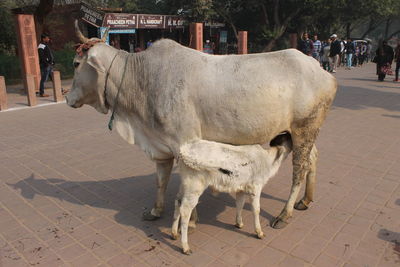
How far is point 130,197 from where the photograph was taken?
4.44 metres

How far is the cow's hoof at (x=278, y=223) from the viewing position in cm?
368

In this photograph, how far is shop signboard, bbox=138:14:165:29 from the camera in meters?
22.0

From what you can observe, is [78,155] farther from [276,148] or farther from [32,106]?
[32,106]

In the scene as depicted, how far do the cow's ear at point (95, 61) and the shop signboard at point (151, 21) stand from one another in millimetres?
19525

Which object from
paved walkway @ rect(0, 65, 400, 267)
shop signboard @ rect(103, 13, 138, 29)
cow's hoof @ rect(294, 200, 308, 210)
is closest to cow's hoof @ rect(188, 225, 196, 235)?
paved walkway @ rect(0, 65, 400, 267)

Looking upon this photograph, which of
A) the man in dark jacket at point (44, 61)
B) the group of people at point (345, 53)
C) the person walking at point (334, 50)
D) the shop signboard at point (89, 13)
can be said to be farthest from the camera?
the shop signboard at point (89, 13)

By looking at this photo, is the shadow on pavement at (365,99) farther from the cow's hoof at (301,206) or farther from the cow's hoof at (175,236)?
the cow's hoof at (175,236)

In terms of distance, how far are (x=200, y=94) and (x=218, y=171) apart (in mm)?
692

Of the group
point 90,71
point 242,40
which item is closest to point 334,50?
point 242,40

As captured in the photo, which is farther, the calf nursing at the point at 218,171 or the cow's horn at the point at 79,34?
the cow's horn at the point at 79,34

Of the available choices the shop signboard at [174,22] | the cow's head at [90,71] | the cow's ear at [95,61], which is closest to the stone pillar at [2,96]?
the cow's head at [90,71]

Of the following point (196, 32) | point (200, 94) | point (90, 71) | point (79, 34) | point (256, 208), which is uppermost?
point (196, 32)

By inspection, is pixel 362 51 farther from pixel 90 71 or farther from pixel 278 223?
pixel 90 71

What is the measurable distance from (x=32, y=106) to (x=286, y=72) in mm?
8581
